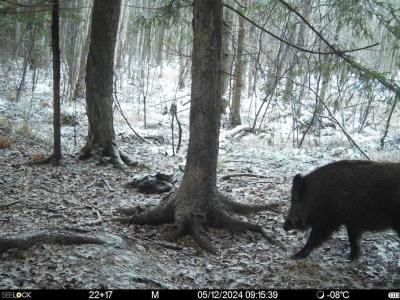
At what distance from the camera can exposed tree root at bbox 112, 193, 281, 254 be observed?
670 centimetres

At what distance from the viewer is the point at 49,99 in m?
22.7

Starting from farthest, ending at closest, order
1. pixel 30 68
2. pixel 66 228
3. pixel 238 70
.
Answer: pixel 30 68, pixel 238 70, pixel 66 228

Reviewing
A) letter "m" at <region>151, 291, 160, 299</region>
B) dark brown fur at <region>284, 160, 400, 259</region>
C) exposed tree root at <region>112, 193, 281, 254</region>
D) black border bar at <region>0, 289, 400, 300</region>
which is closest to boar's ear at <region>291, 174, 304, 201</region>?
dark brown fur at <region>284, 160, 400, 259</region>

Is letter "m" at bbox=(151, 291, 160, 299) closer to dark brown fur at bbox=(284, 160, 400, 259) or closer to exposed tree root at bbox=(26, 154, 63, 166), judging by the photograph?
dark brown fur at bbox=(284, 160, 400, 259)

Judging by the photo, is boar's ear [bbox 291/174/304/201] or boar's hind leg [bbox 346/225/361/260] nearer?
boar's hind leg [bbox 346/225/361/260]

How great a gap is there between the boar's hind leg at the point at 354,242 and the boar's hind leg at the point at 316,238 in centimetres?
23

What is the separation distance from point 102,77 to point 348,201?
787cm

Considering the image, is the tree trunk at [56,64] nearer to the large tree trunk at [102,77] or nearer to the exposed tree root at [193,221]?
the large tree trunk at [102,77]

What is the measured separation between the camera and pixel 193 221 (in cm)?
684

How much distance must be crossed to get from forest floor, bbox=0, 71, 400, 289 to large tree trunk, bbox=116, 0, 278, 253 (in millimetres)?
200

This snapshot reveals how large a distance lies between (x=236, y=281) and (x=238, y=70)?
14.8m

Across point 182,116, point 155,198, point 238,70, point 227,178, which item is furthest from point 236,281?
point 182,116

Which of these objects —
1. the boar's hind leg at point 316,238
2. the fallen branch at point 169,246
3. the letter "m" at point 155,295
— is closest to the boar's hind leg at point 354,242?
the boar's hind leg at point 316,238

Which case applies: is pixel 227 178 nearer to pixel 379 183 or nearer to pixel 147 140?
pixel 379 183
